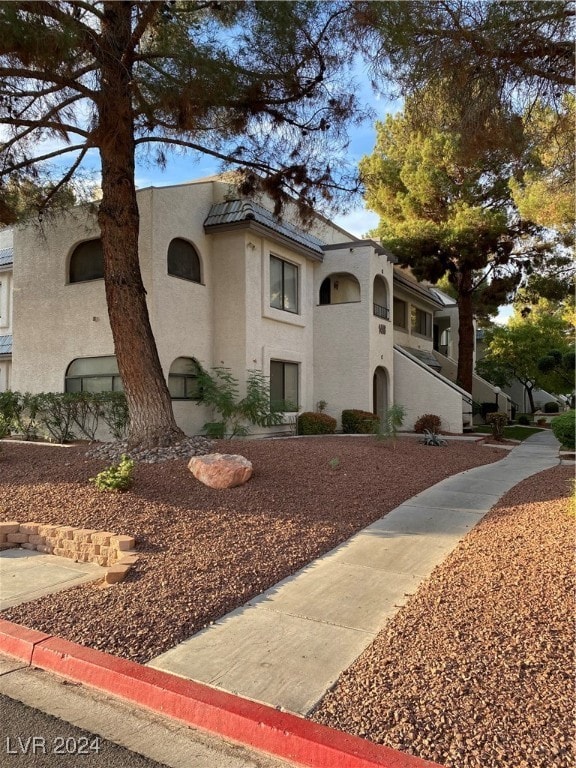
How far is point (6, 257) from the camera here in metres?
20.9

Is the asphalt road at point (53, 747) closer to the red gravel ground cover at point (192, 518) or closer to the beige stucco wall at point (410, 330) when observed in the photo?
the red gravel ground cover at point (192, 518)

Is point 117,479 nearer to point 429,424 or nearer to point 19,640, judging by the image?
point 19,640

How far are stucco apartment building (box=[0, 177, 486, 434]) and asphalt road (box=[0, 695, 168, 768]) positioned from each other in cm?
1096

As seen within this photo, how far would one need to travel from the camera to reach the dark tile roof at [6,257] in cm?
2020

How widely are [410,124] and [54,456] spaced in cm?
862

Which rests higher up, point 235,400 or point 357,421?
point 235,400

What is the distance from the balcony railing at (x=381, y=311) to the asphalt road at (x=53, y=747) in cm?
1791

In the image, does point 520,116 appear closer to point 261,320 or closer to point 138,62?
point 138,62

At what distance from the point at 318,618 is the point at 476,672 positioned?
1397 mm

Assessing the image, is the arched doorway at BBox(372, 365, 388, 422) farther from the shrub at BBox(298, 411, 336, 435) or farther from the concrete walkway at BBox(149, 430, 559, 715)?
the concrete walkway at BBox(149, 430, 559, 715)

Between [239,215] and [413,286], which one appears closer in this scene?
[239,215]

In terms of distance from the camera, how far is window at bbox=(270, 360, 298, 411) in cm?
1745

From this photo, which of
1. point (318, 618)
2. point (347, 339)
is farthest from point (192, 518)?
point (347, 339)

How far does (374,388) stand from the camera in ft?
70.8
